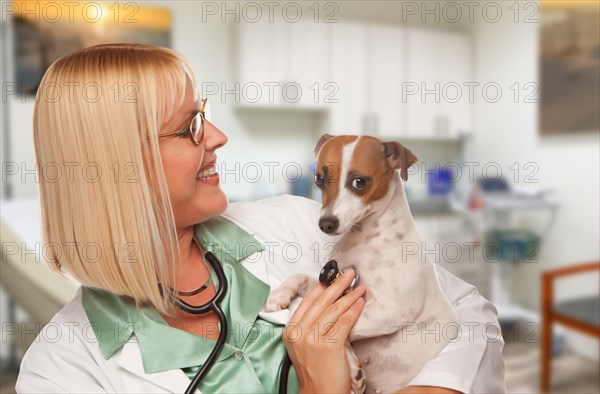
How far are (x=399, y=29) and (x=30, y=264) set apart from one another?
0.63 metres

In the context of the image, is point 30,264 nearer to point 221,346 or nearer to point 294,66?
point 221,346

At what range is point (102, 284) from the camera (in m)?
0.47

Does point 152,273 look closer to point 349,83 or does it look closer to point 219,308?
point 219,308

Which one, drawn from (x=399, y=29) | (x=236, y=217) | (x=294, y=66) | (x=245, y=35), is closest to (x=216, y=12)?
(x=245, y=35)

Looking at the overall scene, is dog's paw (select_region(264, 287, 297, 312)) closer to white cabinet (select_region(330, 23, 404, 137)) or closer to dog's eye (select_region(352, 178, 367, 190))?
dog's eye (select_region(352, 178, 367, 190))

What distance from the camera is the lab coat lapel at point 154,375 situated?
449 mm

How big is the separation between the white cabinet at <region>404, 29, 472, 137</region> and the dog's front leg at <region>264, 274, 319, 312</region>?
0.39 meters

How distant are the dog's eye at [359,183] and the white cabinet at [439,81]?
392 mm

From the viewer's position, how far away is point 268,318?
1.53ft

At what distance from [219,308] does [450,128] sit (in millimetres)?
493

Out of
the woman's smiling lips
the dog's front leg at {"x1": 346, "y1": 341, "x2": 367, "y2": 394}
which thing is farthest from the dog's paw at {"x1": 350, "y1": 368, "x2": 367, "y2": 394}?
the woman's smiling lips

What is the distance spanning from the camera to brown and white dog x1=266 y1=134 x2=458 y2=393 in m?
0.39

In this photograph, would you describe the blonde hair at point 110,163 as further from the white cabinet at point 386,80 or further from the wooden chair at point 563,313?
the wooden chair at point 563,313

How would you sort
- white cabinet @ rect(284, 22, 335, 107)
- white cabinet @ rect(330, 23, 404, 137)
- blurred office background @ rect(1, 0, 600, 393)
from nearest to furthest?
blurred office background @ rect(1, 0, 600, 393) < white cabinet @ rect(330, 23, 404, 137) < white cabinet @ rect(284, 22, 335, 107)
